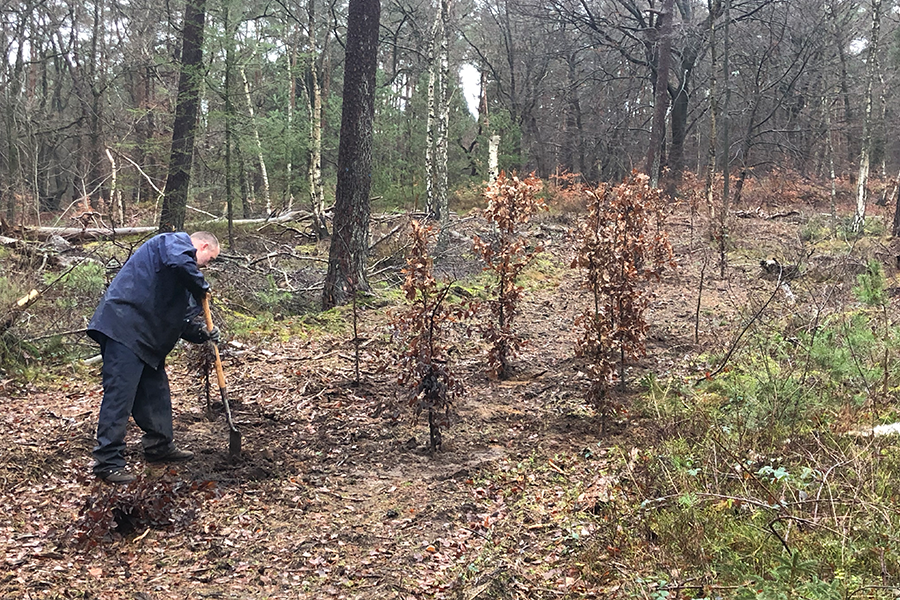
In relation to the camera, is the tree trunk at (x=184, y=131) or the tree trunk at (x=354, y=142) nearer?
the tree trunk at (x=354, y=142)

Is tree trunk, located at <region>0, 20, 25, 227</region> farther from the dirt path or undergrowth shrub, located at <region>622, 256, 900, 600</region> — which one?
undergrowth shrub, located at <region>622, 256, 900, 600</region>

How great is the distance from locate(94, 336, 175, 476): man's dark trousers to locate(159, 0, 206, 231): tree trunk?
295 inches

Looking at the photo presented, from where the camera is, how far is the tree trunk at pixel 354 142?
9.05 m

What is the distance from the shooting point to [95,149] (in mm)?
21469

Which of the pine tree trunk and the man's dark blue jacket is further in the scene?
the pine tree trunk

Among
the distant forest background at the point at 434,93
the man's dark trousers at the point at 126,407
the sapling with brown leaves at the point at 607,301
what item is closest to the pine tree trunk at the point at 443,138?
the distant forest background at the point at 434,93

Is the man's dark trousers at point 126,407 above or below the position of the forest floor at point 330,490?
above

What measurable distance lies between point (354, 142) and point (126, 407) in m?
5.52

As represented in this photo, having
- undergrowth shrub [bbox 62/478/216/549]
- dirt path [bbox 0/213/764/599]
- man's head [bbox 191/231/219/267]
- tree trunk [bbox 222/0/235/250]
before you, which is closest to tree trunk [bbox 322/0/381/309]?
dirt path [bbox 0/213/764/599]

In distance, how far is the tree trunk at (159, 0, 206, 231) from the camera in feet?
39.2

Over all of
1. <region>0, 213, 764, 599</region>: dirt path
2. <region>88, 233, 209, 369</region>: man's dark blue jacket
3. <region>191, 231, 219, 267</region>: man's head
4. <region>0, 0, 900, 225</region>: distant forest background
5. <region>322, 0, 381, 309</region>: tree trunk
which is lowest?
<region>0, 213, 764, 599</region>: dirt path

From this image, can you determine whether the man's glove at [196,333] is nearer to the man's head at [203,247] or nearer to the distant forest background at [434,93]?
the man's head at [203,247]

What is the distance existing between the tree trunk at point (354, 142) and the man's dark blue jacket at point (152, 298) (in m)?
4.08

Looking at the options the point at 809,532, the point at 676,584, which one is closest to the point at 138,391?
the point at 676,584
